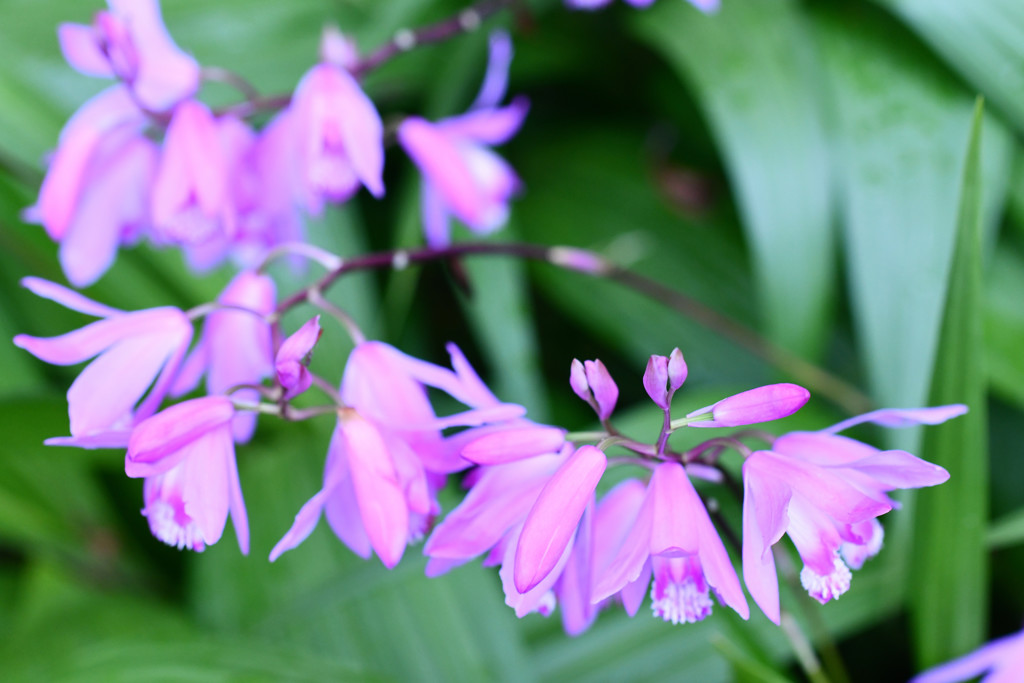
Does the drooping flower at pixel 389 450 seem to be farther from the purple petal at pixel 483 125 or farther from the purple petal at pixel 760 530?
the purple petal at pixel 483 125

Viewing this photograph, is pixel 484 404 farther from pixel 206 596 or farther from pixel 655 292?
pixel 206 596

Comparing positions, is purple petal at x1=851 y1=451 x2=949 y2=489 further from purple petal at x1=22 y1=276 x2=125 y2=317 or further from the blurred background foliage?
purple petal at x1=22 y1=276 x2=125 y2=317

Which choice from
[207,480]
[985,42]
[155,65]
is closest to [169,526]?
[207,480]

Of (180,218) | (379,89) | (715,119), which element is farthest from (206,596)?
(715,119)

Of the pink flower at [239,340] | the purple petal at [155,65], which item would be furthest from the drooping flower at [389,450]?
the purple petal at [155,65]

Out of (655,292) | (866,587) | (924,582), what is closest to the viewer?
(924,582)
